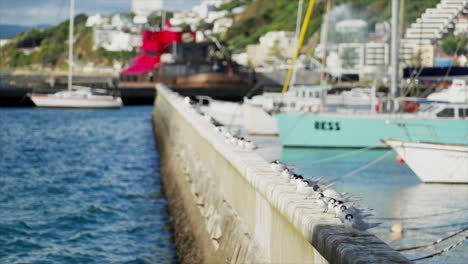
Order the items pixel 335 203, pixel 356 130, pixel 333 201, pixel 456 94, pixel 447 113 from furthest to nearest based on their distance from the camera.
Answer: pixel 356 130 < pixel 456 94 < pixel 447 113 < pixel 333 201 < pixel 335 203

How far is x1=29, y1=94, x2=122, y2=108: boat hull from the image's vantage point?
64.1 m

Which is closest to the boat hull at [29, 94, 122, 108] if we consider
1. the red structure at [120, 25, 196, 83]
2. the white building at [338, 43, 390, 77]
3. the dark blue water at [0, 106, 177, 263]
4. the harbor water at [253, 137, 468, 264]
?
the red structure at [120, 25, 196, 83]

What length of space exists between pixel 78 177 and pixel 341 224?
2149 cm

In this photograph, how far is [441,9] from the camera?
3681 cm

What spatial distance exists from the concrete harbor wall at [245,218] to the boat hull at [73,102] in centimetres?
4207

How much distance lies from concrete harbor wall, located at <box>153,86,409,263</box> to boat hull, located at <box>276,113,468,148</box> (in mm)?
8927

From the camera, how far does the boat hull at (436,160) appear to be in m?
22.4

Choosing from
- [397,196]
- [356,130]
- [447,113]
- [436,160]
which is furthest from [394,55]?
[397,196]

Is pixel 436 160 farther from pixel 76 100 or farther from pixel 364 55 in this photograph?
pixel 76 100

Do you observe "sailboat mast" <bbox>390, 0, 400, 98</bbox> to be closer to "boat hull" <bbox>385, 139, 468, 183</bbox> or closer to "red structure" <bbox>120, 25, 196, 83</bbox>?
"boat hull" <bbox>385, 139, 468, 183</bbox>

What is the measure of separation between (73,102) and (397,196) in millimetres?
45837

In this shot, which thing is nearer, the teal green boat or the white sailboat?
the teal green boat

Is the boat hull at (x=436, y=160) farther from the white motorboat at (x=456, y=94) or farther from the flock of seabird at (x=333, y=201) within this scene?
the flock of seabird at (x=333, y=201)

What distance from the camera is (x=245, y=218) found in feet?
40.6
